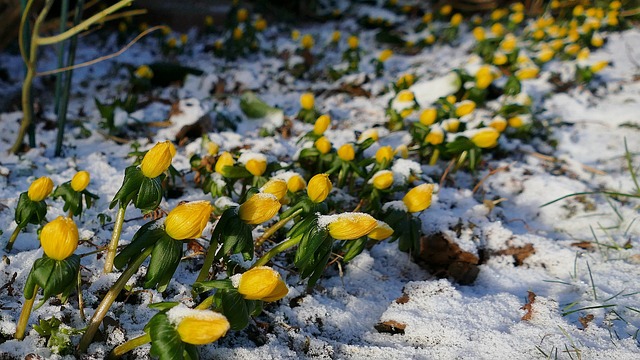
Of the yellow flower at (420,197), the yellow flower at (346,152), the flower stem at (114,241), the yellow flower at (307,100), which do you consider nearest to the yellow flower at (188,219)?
the flower stem at (114,241)

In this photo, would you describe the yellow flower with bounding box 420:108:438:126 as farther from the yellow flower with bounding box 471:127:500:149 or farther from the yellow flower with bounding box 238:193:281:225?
the yellow flower with bounding box 238:193:281:225

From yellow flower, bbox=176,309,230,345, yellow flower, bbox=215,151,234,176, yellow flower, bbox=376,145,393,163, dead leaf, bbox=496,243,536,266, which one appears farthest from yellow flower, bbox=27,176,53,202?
dead leaf, bbox=496,243,536,266

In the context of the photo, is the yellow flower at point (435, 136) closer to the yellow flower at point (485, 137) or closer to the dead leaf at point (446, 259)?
the yellow flower at point (485, 137)

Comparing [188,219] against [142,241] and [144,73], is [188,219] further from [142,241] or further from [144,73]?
[144,73]

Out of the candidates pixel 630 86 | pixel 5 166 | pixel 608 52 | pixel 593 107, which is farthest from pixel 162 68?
pixel 608 52

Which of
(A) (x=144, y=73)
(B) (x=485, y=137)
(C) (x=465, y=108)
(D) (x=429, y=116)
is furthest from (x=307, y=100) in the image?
(A) (x=144, y=73)

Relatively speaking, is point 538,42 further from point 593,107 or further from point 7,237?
point 7,237
